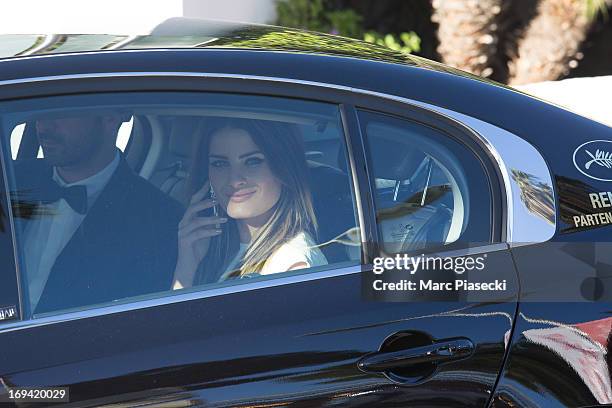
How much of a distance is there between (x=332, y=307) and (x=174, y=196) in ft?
1.49

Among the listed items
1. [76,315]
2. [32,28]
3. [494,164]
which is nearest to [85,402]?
[76,315]

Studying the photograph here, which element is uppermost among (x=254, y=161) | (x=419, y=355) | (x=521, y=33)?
(x=521, y=33)

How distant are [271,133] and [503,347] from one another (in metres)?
0.70

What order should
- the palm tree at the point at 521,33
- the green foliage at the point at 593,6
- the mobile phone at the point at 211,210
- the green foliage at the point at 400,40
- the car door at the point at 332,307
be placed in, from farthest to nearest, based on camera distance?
1. the green foliage at the point at 400,40
2. the palm tree at the point at 521,33
3. the green foliage at the point at 593,6
4. the mobile phone at the point at 211,210
5. the car door at the point at 332,307

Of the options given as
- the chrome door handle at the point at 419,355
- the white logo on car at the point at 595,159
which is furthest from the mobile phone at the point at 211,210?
the white logo on car at the point at 595,159

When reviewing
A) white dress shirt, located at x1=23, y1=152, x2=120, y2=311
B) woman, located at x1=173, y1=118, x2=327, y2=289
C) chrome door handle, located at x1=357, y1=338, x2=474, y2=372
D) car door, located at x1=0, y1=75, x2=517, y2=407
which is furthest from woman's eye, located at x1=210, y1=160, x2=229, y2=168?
chrome door handle, located at x1=357, y1=338, x2=474, y2=372

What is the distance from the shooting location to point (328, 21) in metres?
8.27

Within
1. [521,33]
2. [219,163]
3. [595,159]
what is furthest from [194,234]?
[521,33]

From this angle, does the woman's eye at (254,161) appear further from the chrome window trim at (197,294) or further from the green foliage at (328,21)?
the green foliage at (328,21)

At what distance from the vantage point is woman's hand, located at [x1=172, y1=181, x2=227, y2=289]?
2312mm

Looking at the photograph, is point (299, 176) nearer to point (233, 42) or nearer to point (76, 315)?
point (233, 42)

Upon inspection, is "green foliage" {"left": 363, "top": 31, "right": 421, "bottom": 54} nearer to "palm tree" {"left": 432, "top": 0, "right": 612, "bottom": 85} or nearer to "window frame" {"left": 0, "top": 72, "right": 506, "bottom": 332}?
"palm tree" {"left": 432, "top": 0, "right": 612, "bottom": 85}

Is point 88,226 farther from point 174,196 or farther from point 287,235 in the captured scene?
point 287,235

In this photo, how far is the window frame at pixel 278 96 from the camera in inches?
88.5
